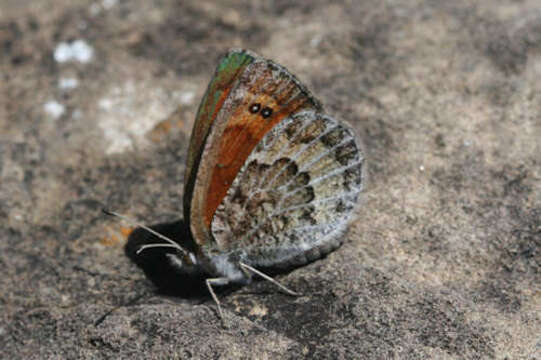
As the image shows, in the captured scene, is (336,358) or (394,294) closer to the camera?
(336,358)

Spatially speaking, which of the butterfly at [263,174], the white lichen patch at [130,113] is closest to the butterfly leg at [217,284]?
the butterfly at [263,174]

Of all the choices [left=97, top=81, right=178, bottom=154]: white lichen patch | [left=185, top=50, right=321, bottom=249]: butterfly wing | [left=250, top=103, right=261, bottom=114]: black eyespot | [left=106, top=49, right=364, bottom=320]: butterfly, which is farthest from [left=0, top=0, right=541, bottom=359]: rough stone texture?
[left=250, top=103, right=261, bottom=114]: black eyespot

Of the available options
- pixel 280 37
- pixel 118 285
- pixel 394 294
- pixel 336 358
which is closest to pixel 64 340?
pixel 118 285

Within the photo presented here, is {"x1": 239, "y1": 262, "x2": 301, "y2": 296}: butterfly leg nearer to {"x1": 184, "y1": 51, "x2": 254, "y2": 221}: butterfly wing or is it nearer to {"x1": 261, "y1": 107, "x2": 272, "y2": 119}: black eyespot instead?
{"x1": 184, "y1": 51, "x2": 254, "y2": 221}: butterfly wing

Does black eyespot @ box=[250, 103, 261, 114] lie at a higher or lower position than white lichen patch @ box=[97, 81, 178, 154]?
higher

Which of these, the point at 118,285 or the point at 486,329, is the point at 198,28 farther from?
the point at 486,329
